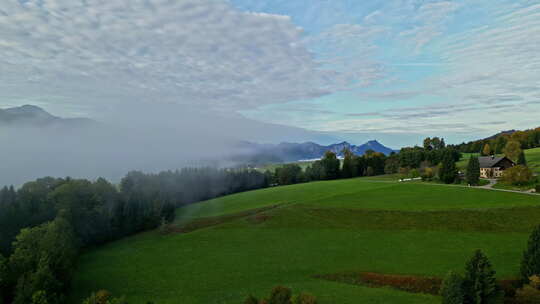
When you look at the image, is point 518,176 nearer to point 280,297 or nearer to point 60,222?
point 280,297

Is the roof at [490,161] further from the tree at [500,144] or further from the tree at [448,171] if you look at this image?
the tree at [500,144]

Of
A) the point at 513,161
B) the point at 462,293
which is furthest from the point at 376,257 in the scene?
the point at 513,161

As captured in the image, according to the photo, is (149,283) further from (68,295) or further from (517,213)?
(517,213)

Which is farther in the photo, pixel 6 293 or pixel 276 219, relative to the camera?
pixel 276 219

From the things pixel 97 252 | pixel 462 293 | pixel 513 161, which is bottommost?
pixel 97 252

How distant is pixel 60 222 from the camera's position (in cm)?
3969

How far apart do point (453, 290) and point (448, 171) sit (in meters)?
64.6

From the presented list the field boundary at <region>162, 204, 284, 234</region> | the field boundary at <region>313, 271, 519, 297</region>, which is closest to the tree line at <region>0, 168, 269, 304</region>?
the field boundary at <region>162, 204, 284, 234</region>

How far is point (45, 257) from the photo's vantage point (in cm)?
2972

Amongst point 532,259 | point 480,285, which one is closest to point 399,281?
point 480,285

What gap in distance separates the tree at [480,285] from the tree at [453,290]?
0.91 metres

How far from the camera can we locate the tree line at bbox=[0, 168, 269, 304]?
94.0 ft

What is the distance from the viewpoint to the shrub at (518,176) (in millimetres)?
63719

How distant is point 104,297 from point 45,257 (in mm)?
9755
